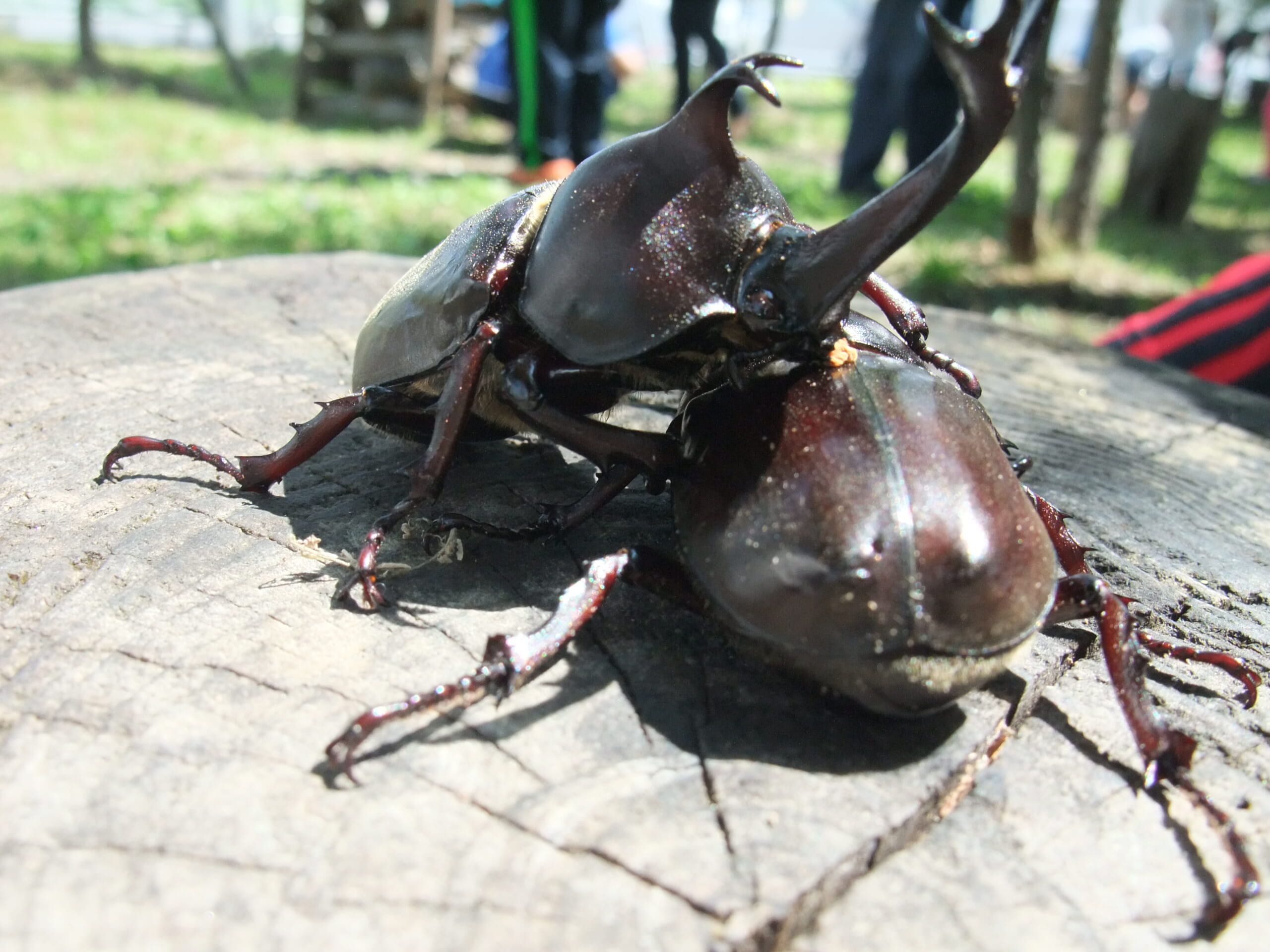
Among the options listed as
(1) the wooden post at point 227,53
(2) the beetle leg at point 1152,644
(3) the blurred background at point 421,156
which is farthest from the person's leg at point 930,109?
(1) the wooden post at point 227,53

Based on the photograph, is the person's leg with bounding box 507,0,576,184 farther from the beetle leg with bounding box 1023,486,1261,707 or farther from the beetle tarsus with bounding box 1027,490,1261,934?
the beetle tarsus with bounding box 1027,490,1261,934

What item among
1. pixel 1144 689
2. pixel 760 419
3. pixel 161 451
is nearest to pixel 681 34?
pixel 161 451

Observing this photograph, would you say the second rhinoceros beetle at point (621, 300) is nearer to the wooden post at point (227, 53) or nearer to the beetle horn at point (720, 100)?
the beetle horn at point (720, 100)

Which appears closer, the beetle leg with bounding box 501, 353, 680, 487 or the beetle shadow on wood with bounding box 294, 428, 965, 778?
the beetle shadow on wood with bounding box 294, 428, 965, 778

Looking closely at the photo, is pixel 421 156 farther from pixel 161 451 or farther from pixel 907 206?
pixel 907 206

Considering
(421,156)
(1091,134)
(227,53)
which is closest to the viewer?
(1091,134)

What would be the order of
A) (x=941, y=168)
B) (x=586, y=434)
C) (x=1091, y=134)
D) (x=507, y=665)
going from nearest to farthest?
(x=941, y=168) → (x=507, y=665) → (x=586, y=434) → (x=1091, y=134)

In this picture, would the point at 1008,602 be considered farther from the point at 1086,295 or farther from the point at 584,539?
the point at 1086,295

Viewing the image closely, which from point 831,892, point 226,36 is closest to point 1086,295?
point 831,892

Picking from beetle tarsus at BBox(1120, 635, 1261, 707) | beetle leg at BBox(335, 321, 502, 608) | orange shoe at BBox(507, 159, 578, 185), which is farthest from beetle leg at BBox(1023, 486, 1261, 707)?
orange shoe at BBox(507, 159, 578, 185)
